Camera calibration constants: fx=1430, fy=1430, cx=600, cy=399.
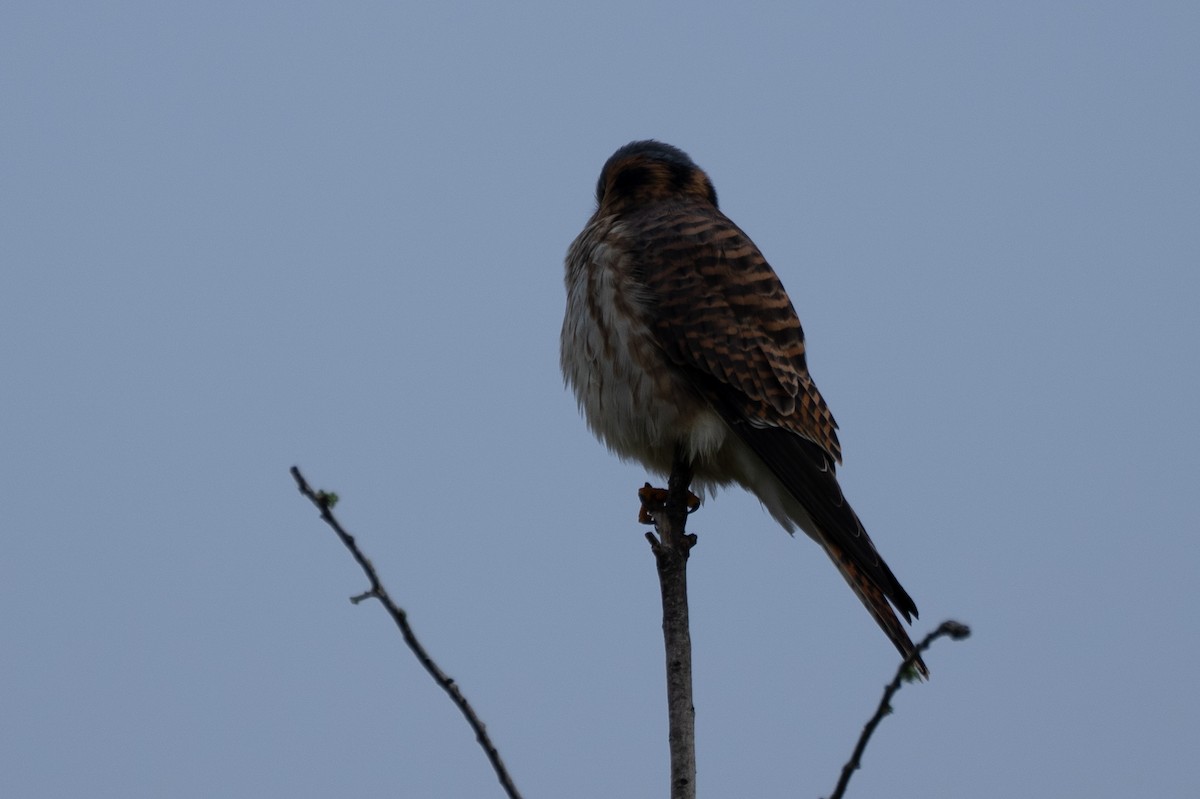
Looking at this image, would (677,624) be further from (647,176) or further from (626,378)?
(647,176)

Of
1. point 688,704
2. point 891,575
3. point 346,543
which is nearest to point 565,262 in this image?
point 891,575

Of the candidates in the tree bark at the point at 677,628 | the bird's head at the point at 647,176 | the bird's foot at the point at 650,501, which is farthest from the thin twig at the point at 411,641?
the bird's head at the point at 647,176

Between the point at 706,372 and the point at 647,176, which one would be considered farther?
the point at 647,176

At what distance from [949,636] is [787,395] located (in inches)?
97.5

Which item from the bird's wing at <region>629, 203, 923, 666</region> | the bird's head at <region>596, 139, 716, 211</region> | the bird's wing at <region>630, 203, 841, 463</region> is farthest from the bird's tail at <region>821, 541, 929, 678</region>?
the bird's head at <region>596, 139, 716, 211</region>

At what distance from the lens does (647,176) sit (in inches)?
219

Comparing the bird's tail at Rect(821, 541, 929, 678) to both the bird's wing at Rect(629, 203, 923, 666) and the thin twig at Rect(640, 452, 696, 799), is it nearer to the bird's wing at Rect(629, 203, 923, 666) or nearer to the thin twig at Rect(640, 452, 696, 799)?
the bird's wing at Rect(629, 203, 923, 666)

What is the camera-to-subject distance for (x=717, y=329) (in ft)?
15.5

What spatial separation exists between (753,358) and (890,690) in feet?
8.01

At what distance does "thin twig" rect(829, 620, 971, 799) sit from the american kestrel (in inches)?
76.7

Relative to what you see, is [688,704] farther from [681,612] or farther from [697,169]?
[697,169]

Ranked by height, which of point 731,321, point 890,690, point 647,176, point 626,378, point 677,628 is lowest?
point 890,690

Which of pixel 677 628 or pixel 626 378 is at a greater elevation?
pixel 626 378

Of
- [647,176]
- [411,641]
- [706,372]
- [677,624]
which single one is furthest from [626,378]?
[411,641]
